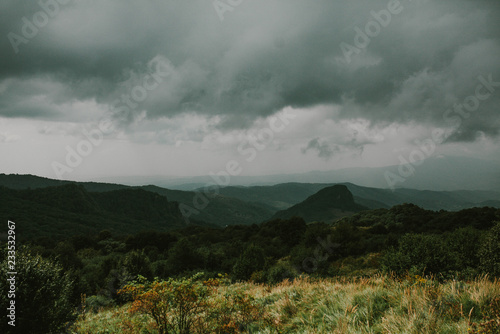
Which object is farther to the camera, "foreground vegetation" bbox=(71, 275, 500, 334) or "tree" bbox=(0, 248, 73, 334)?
"tree" bbox=(0, 248, 73, 334)

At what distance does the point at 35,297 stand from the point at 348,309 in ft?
27.3

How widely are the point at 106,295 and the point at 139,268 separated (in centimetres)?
411

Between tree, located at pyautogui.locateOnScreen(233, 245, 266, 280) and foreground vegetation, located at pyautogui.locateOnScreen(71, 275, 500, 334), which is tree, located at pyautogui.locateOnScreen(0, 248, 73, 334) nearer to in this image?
foreground vegetation, located at pyautogui.locateOnScreen(71, 275, 500, 334)

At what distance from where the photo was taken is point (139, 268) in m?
21.6

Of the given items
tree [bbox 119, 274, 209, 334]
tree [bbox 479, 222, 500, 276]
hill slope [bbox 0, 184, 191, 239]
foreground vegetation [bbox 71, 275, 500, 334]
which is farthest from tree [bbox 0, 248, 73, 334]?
hill slope [bbox 0, 184, 191, 239]

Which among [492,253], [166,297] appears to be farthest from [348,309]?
[492,253]

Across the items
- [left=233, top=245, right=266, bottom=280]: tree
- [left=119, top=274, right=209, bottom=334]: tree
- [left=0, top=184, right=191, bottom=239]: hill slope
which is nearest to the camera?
[left=119, top=274, right=209, bottom=334]: tree

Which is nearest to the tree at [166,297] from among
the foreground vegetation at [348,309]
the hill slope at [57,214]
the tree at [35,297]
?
the foreground vegetation at [348,309]

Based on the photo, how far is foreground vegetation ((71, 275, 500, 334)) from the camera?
14.2 ft

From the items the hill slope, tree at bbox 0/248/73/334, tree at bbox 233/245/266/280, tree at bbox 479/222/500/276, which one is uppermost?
tree at bbox 0/248/73/334

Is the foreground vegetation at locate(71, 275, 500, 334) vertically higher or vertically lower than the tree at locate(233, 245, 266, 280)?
higher

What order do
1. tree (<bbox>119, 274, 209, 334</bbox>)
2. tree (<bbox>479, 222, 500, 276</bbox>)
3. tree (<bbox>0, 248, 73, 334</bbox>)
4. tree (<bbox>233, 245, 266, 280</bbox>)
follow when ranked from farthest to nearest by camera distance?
tree (<bbox>233, 245, 266, 280</bbox>) → tree (<bbox>479, 222, 500, 276</bbox>) → tree (<bbox>0, 248, 73, 334</bbox>) → tree (<bbox>119, 274, 209, 334</bbox>)

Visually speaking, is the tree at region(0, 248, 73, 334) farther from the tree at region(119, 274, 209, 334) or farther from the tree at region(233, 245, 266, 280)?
the tree at region(233, 245, 266, 280)

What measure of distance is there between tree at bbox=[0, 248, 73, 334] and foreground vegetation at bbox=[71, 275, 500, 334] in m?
2.04
